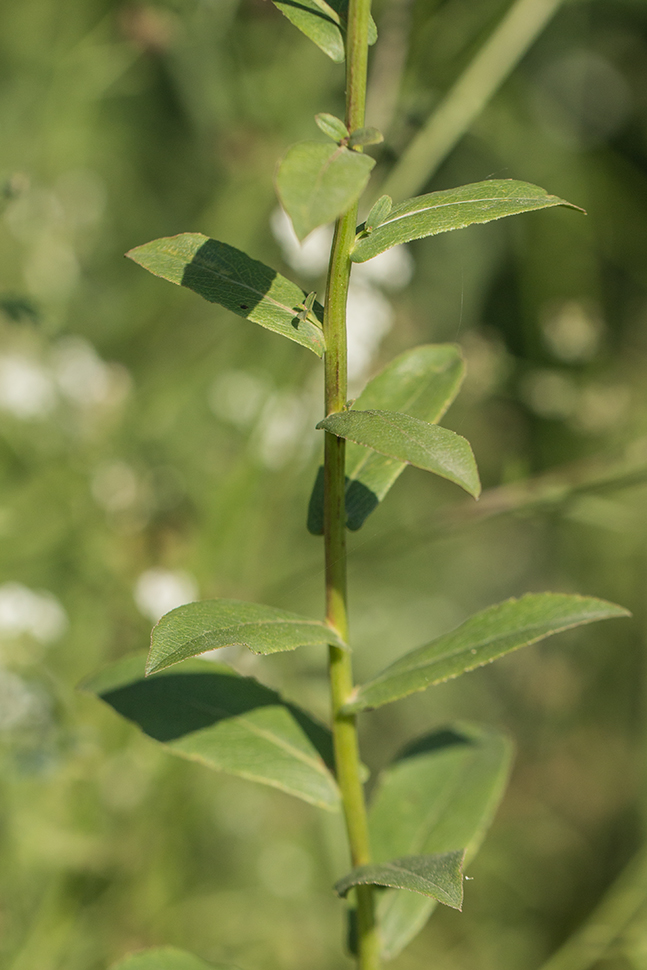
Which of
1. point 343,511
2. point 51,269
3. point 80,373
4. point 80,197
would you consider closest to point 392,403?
point 343,511

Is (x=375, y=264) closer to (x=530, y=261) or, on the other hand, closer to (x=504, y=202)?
(x=530, y=261)

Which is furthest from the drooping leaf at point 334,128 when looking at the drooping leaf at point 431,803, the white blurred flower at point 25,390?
the white blurred flower at point 25,390

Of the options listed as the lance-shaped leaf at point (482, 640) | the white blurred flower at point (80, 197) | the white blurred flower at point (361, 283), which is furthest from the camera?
the white blurred flower at point (80, 197)

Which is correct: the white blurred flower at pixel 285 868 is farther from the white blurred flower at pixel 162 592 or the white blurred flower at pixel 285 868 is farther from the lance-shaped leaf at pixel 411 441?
the lance-shaped leaf at pixel 411 441

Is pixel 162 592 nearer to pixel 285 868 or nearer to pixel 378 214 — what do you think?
pixel 285 868

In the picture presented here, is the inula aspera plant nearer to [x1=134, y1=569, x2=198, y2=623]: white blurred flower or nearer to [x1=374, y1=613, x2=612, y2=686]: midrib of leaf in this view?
[x1=374, y1=613, x2=612, y2=686]: midrib of leaf

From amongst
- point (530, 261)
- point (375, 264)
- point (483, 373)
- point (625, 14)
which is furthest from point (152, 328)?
point (625, 14)

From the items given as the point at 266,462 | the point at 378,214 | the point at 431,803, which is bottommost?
the point at 266,462
